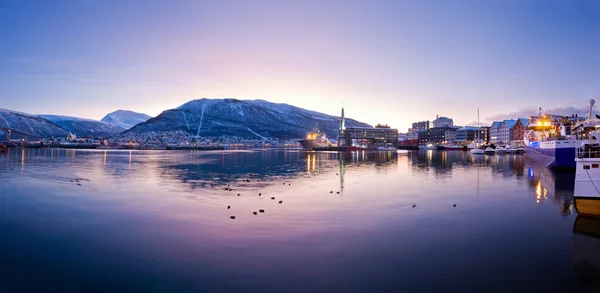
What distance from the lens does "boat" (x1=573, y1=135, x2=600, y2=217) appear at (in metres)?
16.8

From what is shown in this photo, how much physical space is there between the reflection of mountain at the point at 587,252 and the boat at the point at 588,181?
0.64 metres

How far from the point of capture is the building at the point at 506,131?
172250 millimetres

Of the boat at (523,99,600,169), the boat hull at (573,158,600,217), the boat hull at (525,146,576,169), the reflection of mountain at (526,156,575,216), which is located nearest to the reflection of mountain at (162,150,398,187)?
the reflection of mountain at (526,156,575,216)

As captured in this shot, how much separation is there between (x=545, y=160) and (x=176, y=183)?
45.3 m

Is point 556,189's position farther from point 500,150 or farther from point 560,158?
point 500,150

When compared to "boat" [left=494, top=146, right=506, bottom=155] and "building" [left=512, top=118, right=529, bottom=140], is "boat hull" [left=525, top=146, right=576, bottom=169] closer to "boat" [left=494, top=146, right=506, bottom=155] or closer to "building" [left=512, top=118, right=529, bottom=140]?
"boat" [left=494, top=146, right=506, bottom=155]

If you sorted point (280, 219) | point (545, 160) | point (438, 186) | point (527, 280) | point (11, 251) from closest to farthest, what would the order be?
point (527, 280) → point (11, 251) → point (280, 219) → point (438, 186) → point (545, 160)

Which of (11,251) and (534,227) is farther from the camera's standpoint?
(534,227)

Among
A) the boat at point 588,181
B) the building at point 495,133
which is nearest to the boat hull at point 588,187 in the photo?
the boat at point 588,181

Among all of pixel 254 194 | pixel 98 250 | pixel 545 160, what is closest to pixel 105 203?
pixel 254 194

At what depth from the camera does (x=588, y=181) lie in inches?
672

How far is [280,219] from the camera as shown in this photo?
1866 centimetres

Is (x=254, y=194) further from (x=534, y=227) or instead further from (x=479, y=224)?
(x=534, y=227)

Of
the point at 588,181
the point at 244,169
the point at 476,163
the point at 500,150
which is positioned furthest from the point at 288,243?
the point at 500,150
